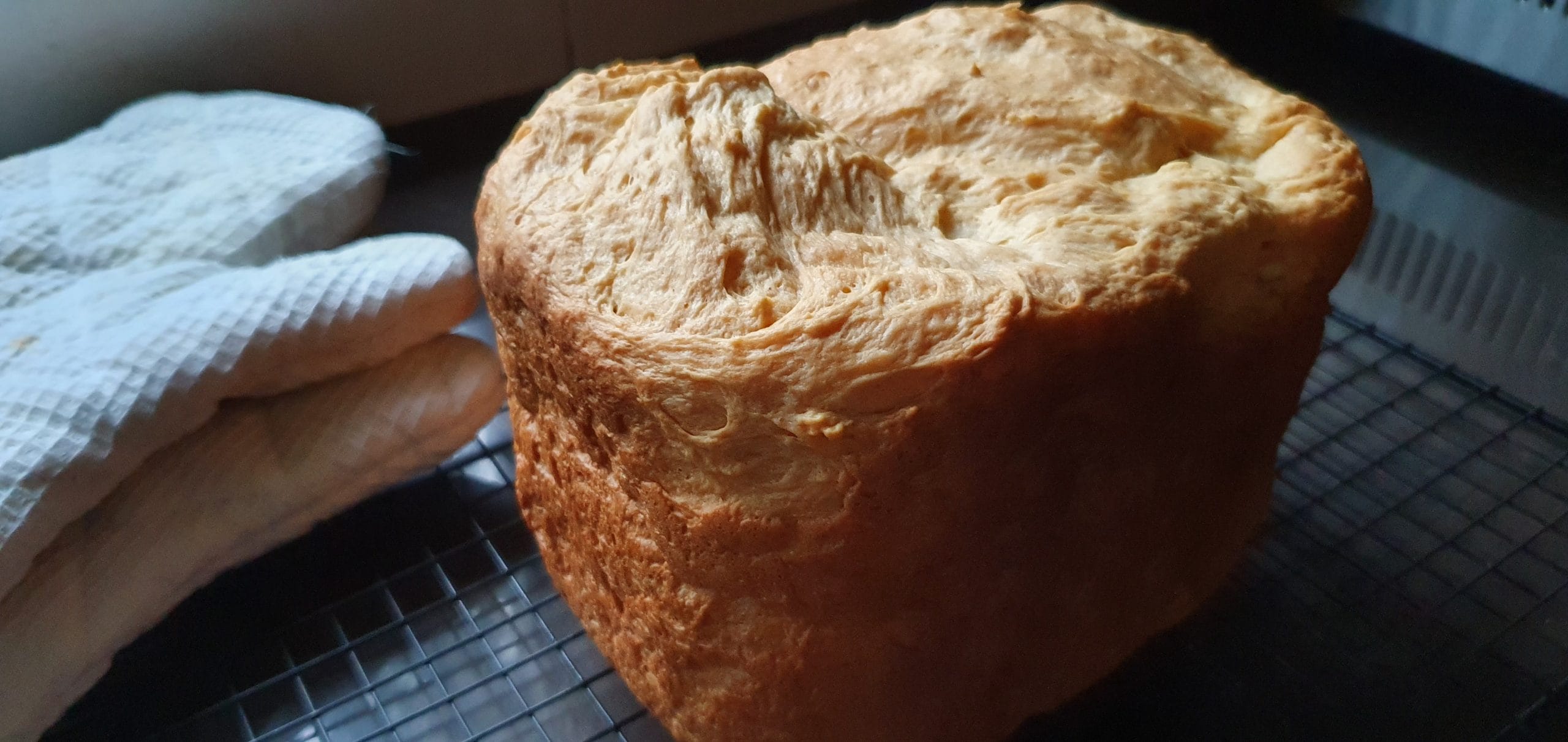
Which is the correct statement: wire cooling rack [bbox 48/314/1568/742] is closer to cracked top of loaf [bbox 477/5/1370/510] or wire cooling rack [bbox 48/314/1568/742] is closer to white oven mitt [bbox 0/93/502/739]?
white oven mitt [bbox 0/93/502/739]

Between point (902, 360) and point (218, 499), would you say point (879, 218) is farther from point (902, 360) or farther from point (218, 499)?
point (218, 499)

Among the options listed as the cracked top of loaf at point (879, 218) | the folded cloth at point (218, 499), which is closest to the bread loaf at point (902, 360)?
the cracked top of loaf at point (879, 218)

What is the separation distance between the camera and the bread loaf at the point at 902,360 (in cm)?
71

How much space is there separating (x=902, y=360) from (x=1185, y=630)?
0.52 meters

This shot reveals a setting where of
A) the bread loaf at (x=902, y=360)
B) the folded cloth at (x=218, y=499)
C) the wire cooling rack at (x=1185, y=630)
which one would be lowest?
the wire cooling rack at (x=1185, y=630)

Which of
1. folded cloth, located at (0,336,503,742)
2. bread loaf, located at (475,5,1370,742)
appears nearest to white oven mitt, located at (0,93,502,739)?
folded cloth, located at (0,336,503,742)

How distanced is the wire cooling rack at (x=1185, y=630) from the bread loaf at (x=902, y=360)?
0.07 metres

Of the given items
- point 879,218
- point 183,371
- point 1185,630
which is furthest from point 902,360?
point 183,371

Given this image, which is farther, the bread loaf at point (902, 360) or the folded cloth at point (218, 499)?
the folded cloth at point (218, 499)

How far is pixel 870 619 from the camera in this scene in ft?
2.49

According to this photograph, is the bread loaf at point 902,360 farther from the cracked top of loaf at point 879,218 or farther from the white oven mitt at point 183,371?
the white oven mitt at point 183,371

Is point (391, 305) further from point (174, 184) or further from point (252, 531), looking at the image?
point (174, 184)

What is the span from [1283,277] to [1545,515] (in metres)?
0.52

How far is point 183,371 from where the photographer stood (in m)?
1.01
